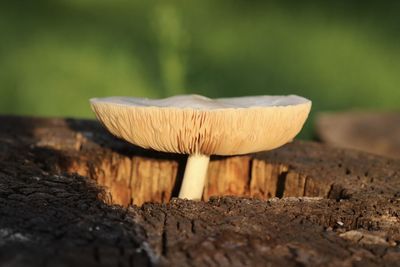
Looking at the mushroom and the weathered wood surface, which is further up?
the mushroom

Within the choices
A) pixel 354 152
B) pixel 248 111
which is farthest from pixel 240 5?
pixel 248 111

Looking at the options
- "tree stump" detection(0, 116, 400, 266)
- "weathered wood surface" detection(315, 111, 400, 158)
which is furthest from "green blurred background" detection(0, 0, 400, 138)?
"tree stump" detection(0, 116, 400, 266)

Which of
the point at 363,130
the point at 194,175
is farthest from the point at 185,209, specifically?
the point at 363,130

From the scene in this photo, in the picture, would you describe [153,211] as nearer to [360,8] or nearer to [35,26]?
[35,26]

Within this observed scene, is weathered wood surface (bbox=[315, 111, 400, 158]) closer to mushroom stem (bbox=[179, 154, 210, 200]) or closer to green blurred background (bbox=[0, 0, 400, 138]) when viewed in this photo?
green blurred background (bbox=[0, 0, 400, 138])

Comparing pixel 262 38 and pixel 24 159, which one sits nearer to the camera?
pixel 24 159

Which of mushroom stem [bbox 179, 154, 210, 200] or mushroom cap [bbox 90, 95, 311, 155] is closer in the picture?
mushroom cap [bbox 90, 95, 311, 155]

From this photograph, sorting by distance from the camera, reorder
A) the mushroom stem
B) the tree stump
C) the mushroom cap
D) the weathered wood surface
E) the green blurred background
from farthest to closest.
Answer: the green blurred background, the weathered wood surface, the mushroom stem, the mushroom cap, the tree stump
